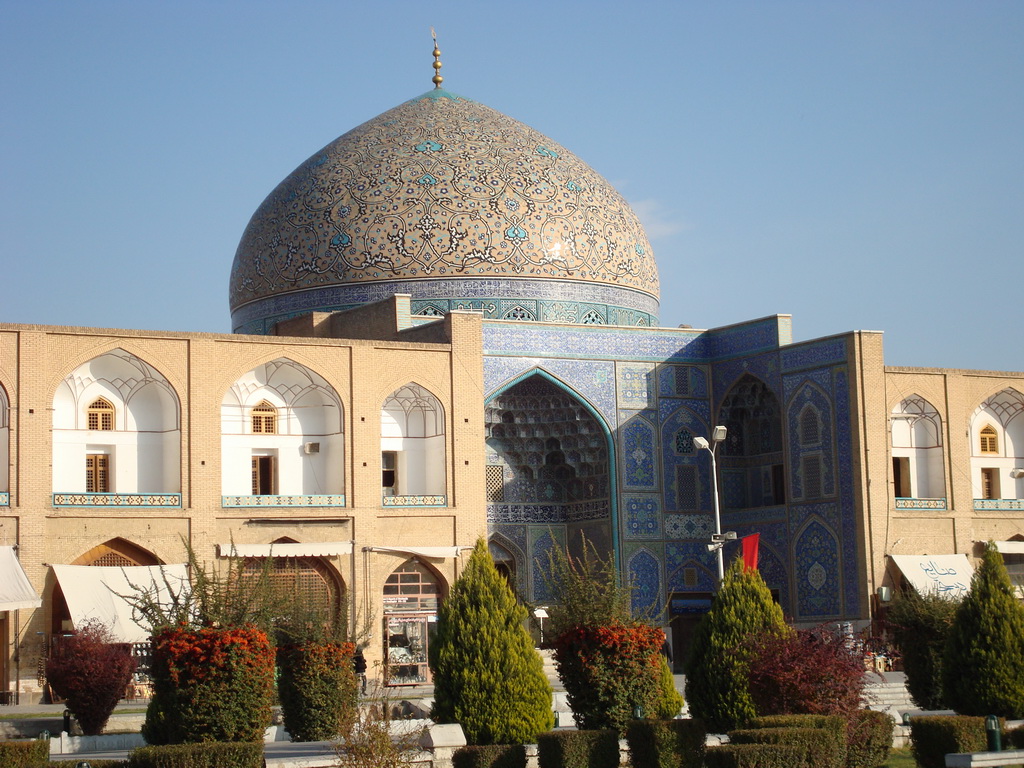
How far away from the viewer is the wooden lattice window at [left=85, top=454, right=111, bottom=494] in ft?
73.5

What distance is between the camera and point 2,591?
20422 millimetres

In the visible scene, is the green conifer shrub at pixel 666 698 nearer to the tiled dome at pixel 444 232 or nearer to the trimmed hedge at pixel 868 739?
the trimmed hedge at pixel 868 739

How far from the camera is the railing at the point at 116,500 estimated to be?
2156 cm

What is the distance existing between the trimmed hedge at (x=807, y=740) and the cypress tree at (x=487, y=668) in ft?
8.87

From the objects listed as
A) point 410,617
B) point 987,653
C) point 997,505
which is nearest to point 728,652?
point 987,653

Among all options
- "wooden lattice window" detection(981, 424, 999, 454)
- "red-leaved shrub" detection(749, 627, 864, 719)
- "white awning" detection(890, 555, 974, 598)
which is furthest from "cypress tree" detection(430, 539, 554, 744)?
"wooden lattice window" detection(981, 424, 999, 454)

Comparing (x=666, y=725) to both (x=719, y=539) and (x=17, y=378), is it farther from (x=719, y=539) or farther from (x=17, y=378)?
(x=17, y=378)

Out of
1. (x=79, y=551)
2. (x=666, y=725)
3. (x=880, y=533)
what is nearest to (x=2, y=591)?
(x=79, y=551)

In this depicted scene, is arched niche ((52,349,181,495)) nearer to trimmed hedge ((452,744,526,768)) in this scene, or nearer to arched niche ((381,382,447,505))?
arched niche ((381,382,447,505))

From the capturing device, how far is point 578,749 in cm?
1322

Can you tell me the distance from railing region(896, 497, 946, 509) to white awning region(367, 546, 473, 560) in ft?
21.4

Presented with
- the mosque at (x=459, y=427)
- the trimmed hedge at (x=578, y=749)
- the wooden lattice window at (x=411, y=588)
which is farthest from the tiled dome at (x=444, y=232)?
the trimmed hedge at (x=578, y=749)

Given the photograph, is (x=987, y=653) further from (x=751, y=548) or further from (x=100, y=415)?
(x=100, y=415)

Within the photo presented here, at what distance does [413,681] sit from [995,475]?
10.0 metres
